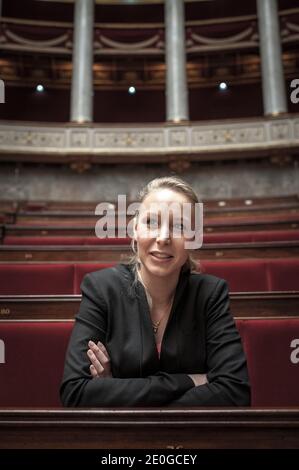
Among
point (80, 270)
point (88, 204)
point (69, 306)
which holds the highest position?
point (88, 204)

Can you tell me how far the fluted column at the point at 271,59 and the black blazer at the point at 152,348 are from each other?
327 centimetres

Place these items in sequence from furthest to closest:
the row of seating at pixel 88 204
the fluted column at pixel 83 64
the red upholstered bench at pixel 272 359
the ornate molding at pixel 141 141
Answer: the fluted column at pixel 83 64 → the ornate molding at pixel 141 141 → the row of seating at pixel 88 204 → the red upholstered bench at pixel 272 359

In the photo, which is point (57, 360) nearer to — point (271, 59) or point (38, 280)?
point (38, 280)

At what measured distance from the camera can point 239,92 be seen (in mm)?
4371

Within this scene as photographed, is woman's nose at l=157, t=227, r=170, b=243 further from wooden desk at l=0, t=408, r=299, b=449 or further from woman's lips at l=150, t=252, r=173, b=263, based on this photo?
wooden desk at l=0, t=408, r=299, b=449

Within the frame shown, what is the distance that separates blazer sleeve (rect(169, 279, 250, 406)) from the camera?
1.39ft

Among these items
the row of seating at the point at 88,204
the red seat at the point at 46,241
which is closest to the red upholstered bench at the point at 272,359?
the red seat at the point at 46,241

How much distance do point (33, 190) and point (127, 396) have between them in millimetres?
3355

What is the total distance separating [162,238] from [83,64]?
3559 millimetres

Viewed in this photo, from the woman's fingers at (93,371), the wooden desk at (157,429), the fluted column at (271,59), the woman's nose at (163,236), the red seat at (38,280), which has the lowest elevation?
the wooden desk at (157,429)

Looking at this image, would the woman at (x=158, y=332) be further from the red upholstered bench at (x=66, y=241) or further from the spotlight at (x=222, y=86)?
the spotlight at (x=222, y=86)

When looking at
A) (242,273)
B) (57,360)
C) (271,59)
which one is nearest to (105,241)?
(242,273)

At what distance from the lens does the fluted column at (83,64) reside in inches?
141

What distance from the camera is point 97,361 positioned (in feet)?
1.50
